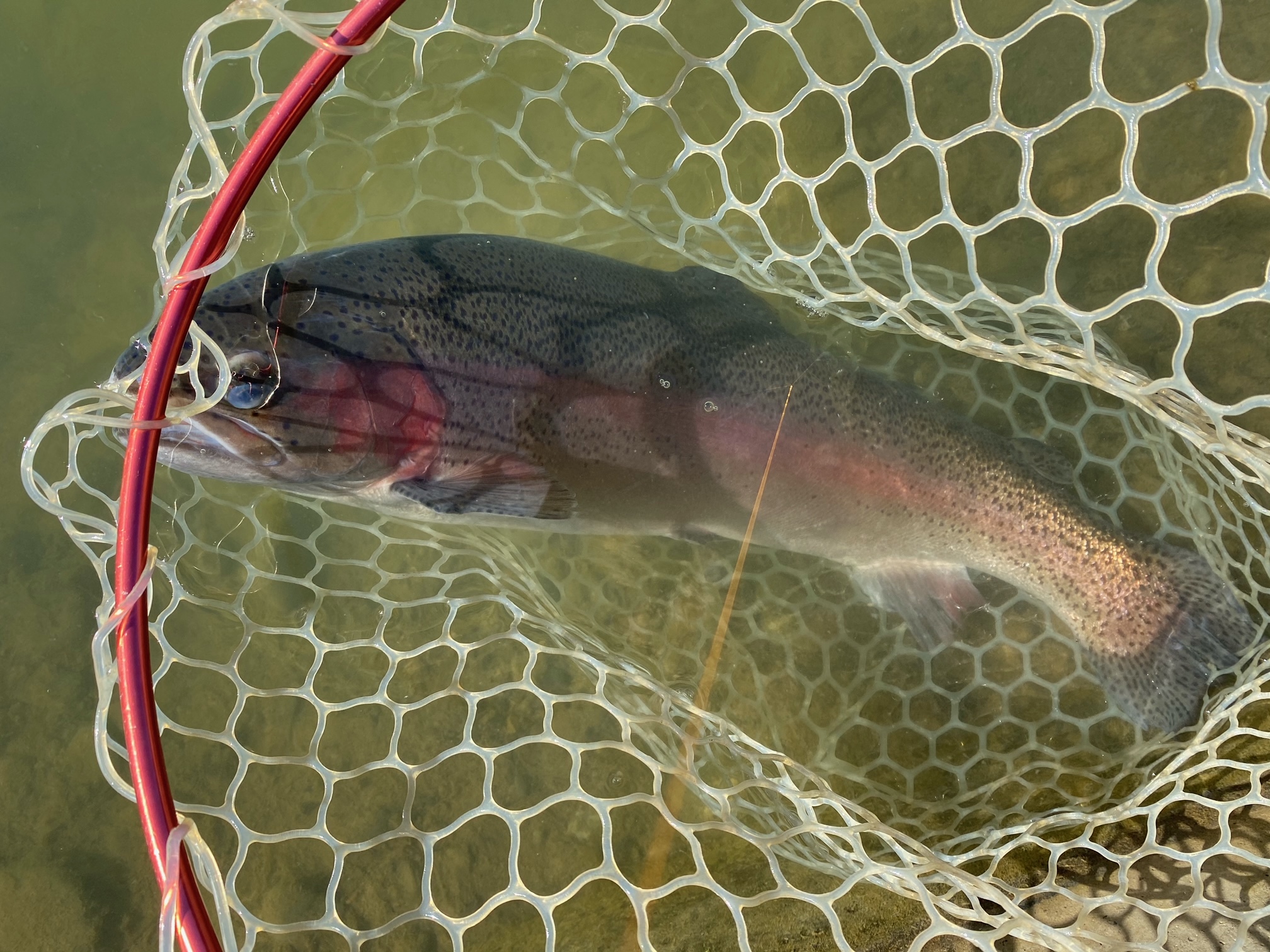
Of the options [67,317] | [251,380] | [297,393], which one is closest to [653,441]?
[297,393]

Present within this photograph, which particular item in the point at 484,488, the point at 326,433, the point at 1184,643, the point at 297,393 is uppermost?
the point at 297,393

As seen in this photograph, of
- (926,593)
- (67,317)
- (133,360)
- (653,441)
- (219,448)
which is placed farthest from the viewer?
(67,317)

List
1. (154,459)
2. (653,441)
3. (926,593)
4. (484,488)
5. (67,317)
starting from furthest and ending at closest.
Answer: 1. (67,317)
2. (926,593)
3. (653,441)
4. (484,488)
5. (154,459)

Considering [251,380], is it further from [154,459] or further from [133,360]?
[154,459]

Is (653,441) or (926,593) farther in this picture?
(926,593)

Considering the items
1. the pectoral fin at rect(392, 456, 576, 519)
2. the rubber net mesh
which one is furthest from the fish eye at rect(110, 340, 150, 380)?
the rubber net mesh

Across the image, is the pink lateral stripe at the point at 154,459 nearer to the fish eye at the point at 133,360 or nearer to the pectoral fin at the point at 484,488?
the fish eye at the point at 133,360

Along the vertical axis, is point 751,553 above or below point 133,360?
below

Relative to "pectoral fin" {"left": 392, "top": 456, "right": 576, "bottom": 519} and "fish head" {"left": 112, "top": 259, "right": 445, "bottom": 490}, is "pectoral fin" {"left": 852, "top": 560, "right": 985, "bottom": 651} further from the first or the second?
"fish head" {"left": 112, "top": 259, "right": 445, "bottom": 490}
